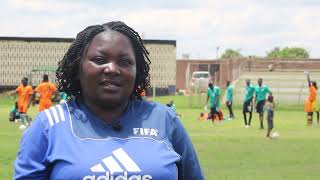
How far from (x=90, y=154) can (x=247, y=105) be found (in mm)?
26123

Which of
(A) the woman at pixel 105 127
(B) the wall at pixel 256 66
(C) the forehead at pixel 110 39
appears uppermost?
(C) the forehead at pixel 110 39

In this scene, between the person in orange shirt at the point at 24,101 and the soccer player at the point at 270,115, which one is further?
the person in orange shirt at the point at 24,101

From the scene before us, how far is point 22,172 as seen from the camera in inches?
149

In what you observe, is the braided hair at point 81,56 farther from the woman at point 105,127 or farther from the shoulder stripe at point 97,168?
the shoulder stripe at point 97,168

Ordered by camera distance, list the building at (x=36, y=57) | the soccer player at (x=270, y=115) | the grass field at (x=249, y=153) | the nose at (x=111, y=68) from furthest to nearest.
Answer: the building at (x=36, y=57), the soccer player at (x=270, y=115), the grass field at (x=249, y=153), the nose at (x=111, y=68)

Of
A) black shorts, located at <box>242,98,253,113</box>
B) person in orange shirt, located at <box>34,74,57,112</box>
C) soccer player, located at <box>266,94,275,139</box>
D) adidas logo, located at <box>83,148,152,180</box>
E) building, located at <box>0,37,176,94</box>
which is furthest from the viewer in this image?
building, located at <box>0,37,176,94</box>

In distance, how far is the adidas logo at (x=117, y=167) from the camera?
369 cm

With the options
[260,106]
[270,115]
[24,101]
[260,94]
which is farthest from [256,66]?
[270,115]

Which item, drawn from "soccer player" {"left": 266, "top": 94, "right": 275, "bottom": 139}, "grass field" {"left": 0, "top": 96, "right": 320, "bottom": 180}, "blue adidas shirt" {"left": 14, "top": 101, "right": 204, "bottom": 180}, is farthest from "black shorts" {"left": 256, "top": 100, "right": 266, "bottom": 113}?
"blue adidas shirt" {"left": 14, "top": 101, "right": 204, "bottom": 180}

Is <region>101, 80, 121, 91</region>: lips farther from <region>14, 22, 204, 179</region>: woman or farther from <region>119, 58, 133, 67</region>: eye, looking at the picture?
<region>119, 58, 133, 67</region>: eye

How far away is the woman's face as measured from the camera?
3.89 meters

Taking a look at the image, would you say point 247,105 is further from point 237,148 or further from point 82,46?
point 82,46

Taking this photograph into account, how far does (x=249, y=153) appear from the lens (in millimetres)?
17828

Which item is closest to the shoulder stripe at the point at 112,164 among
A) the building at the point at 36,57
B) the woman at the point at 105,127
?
the woman at the point at 105,127
